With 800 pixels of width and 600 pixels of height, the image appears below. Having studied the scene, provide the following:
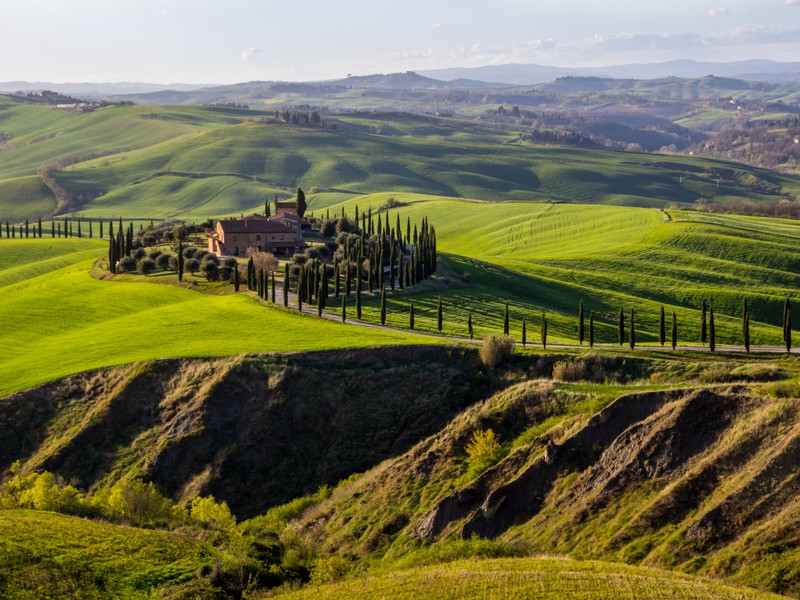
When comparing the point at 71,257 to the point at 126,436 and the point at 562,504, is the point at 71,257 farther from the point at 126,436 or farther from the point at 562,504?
the point at 562,504

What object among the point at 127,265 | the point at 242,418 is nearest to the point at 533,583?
the point at 242,418

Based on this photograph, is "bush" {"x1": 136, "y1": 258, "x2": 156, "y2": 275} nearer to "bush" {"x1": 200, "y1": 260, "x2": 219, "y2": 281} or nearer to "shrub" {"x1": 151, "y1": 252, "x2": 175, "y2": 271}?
"shrub" {"x1": 151, "y1": 252, "x2": 175, "y2": 271}

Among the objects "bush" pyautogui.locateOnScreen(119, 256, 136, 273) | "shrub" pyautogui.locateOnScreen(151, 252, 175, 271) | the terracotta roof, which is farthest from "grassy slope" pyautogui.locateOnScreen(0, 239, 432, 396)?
the terracotta roof

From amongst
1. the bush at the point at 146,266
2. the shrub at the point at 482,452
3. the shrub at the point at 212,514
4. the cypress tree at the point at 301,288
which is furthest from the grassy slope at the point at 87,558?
the bush at the point at 146,266

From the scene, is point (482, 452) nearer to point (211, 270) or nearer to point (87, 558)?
point (87, 558)

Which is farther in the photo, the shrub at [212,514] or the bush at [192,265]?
the bush at [192,265]

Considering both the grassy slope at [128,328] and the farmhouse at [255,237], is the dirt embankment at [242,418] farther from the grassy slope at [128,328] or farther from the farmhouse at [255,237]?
the farmhouse at [255,237]

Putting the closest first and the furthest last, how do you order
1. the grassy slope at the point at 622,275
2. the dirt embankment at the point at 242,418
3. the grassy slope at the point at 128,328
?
1. the dirt embankment at the point at 242,418
2. the grassy slope at the point at 128,328
3. the grassy slope at the point at 622,275
